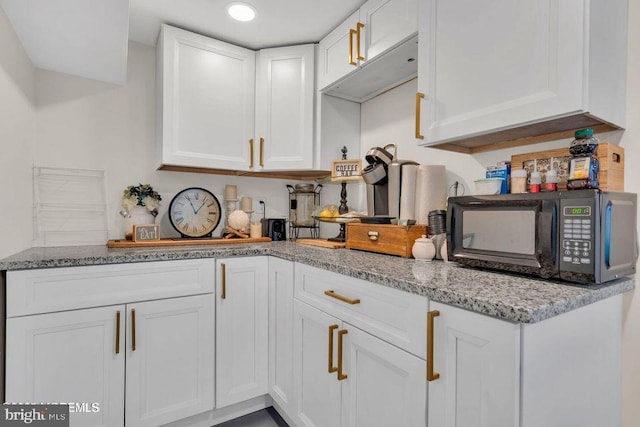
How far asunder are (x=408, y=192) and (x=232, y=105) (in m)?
1.26

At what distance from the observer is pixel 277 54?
2.12m

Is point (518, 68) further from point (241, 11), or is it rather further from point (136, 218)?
point (136, 218)

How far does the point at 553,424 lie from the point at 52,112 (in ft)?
8.44

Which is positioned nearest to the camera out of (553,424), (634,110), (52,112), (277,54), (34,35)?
(553,424)

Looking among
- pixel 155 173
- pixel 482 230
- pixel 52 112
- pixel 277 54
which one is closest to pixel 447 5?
pixel 482 230

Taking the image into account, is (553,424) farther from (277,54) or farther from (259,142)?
(277,54)

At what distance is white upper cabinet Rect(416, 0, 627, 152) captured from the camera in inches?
36.3

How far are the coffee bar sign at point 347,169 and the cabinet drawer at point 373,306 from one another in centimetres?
74

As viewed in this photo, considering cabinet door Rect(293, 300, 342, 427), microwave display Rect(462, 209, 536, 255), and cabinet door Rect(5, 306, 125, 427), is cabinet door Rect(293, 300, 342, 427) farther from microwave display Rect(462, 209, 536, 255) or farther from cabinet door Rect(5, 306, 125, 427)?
cabinet door Rect(5, 306, 125, 427)

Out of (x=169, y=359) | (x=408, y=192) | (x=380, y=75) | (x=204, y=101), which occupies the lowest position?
(x=169, y=359)

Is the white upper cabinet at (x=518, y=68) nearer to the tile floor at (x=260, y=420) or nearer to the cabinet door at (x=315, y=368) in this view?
the cabinet door at (x=315, y=368)

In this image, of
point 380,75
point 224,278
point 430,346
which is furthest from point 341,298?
point 380,75

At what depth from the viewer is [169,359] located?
5.14 feet

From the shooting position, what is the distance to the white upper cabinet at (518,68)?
92cm
